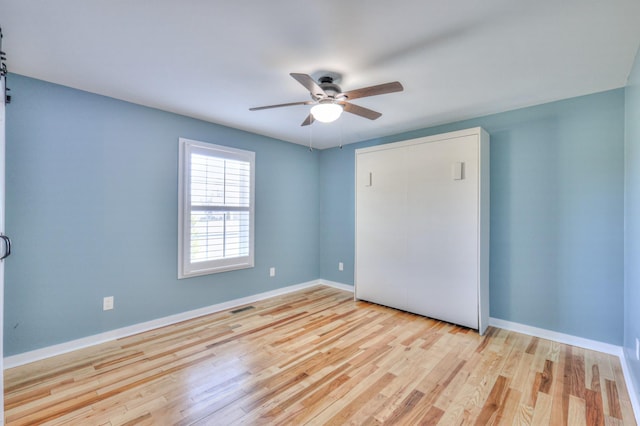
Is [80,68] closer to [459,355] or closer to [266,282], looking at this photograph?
[266,282]

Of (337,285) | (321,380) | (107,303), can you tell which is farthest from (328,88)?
(337,285)

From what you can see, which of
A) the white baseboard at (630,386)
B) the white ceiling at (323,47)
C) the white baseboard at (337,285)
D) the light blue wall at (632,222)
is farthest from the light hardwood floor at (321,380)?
the white ceiling at (323,47)

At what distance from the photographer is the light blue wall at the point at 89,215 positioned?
93.0 inches

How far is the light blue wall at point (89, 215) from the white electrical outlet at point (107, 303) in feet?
0.13

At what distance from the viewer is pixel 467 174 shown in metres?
3.09

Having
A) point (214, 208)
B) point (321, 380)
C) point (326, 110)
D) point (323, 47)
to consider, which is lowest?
point (321, 380)

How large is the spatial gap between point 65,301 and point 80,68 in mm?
1974

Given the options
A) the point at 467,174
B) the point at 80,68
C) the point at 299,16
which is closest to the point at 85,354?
the point at 80,68

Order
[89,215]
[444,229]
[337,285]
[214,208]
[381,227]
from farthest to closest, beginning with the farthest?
[337,285], [381,227], [214,208], [444,229], [89,215]

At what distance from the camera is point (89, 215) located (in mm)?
2686

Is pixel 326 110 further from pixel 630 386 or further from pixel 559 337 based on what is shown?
pixel 559 337

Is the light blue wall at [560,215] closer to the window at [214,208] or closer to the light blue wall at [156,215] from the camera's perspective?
the light blue wall at [156,215]

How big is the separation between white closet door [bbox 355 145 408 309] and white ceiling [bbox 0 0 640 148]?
3.33ft

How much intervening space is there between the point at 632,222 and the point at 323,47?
2606 millimetres
